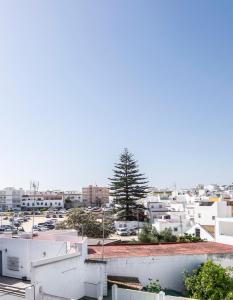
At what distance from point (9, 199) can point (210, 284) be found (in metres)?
114

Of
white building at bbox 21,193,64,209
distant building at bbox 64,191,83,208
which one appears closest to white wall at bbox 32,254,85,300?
white building at bbox 21,193,64,209

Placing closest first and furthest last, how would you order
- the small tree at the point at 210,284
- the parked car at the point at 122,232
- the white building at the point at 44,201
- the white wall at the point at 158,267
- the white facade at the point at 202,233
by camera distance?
the small tree at the point at 210,284 < the white wall at the point at 158,267 < the white facade at the point at 202,233 < the parked car at the point at 122,232 < the white building at the point at 44,201

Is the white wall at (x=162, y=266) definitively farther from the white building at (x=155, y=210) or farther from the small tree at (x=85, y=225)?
the white building at (x=155, y=210)

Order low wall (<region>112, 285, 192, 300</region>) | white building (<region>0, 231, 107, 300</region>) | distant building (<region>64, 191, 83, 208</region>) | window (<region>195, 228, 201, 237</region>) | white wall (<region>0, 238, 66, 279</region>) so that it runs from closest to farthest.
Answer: white building (<region>0, 231, 107, 300</region>), low wall (<region>112, 285, 192, 300</region>), white wall (<region>0, 238, 66, 279</region>), window (<region>195, 228, 201, 237</region>), distant building (<region>64, 191, 83, 208</region>)

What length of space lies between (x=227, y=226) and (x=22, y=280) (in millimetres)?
19206

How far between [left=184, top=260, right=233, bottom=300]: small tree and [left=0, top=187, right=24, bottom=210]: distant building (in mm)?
112029

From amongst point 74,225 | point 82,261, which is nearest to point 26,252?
point 82,261

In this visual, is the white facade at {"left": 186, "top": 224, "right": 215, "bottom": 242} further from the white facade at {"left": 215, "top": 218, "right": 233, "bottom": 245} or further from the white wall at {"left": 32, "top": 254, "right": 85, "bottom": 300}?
the white wall at {"left": 32, "top": 254, "right": 85, "bottom": 300}

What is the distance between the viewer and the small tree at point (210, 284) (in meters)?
17.5

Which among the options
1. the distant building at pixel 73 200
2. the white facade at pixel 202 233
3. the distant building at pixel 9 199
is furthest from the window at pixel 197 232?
the distant building at pixel 9 199

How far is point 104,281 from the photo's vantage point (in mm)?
16766

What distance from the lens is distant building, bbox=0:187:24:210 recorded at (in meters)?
124

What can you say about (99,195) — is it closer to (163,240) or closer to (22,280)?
(163,240)

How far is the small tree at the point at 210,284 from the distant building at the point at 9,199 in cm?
11203
